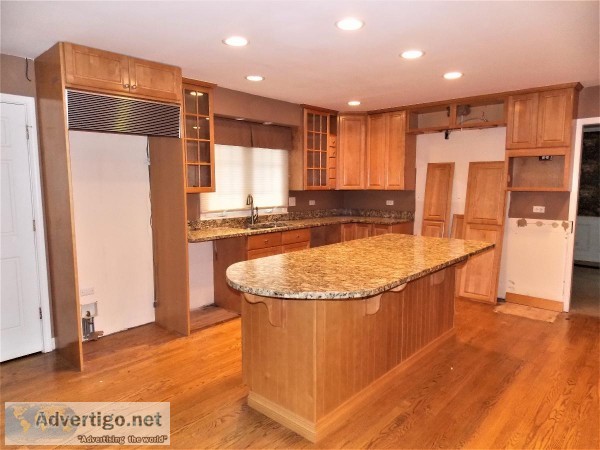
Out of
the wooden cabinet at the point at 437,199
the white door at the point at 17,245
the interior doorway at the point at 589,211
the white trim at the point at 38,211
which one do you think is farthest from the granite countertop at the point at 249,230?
the interior doorway at the point at 589,211

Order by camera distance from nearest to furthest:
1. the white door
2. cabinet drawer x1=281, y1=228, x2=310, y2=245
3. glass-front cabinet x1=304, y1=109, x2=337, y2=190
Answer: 1. the white door
2. cabinet drawer x1=281, y1=228, x2=310, y2=245
3. glass-front cabinet x1=304, y1=109, x2=337, y2=190

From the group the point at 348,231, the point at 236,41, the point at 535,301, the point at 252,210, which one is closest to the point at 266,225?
the point at 252,210

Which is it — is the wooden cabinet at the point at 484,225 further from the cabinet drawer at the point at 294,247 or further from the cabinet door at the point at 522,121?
the cabinet drawer at the point at 294,247

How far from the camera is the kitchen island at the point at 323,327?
210cm

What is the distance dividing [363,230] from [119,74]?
3.54 meters

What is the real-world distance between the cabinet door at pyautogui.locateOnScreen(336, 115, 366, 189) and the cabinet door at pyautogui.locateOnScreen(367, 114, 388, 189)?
0.27 feet

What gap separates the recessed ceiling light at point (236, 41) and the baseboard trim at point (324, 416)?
7.58 feet

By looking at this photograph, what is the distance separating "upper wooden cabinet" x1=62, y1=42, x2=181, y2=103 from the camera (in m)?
2.78

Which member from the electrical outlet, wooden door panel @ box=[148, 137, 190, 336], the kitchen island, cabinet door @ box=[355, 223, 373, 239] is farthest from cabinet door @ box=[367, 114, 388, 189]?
the electrical outlet

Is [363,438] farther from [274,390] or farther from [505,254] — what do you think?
[505,254]

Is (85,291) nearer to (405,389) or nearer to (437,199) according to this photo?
(405,389)

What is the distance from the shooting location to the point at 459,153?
16.6ft

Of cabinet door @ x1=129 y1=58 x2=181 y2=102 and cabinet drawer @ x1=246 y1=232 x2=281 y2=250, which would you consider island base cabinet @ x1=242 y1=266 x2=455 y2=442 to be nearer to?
cabinet drawer @ x1=246 y1=232 x2=281 y2=250

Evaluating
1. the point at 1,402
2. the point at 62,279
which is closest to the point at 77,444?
the point at 1,402
